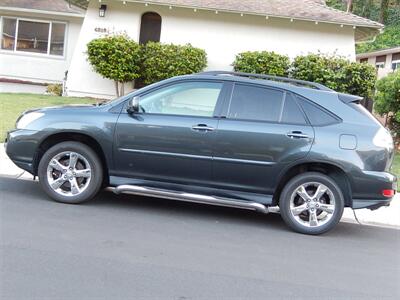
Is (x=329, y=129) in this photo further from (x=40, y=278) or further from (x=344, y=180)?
(x=40, y=278)

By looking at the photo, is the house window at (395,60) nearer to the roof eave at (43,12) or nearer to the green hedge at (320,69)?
the green hedge at (320,69)

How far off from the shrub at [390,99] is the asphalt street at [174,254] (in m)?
5.85

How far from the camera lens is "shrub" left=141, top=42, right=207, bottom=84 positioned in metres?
16.6

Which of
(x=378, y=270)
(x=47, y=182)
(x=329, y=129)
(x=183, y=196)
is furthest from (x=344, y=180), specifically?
(x=47, y=182)

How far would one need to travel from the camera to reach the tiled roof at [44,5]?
70.8 feet

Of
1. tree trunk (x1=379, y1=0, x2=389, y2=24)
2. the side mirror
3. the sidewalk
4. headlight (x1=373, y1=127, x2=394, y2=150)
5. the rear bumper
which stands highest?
tree trunk (x1=379, y1=0, x2=389, y2=24)

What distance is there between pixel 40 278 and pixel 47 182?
2.56m

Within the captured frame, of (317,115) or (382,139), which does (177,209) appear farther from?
(382,139)

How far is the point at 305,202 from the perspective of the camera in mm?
6438

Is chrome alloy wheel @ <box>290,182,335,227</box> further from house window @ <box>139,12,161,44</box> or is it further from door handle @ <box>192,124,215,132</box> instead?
house window @ <box>139,12,161,44</box>

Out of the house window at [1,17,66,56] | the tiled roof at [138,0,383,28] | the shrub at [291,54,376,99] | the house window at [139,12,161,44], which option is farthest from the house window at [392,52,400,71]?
the house window at [1,17,66,56]

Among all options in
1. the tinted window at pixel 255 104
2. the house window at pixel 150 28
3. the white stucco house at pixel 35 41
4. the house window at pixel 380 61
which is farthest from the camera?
the house window at pixel 380 61

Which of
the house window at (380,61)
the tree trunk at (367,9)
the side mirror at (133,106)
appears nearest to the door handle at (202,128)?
the side mirror at (133,106)

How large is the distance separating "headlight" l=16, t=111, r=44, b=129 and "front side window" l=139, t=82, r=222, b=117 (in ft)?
4.40
